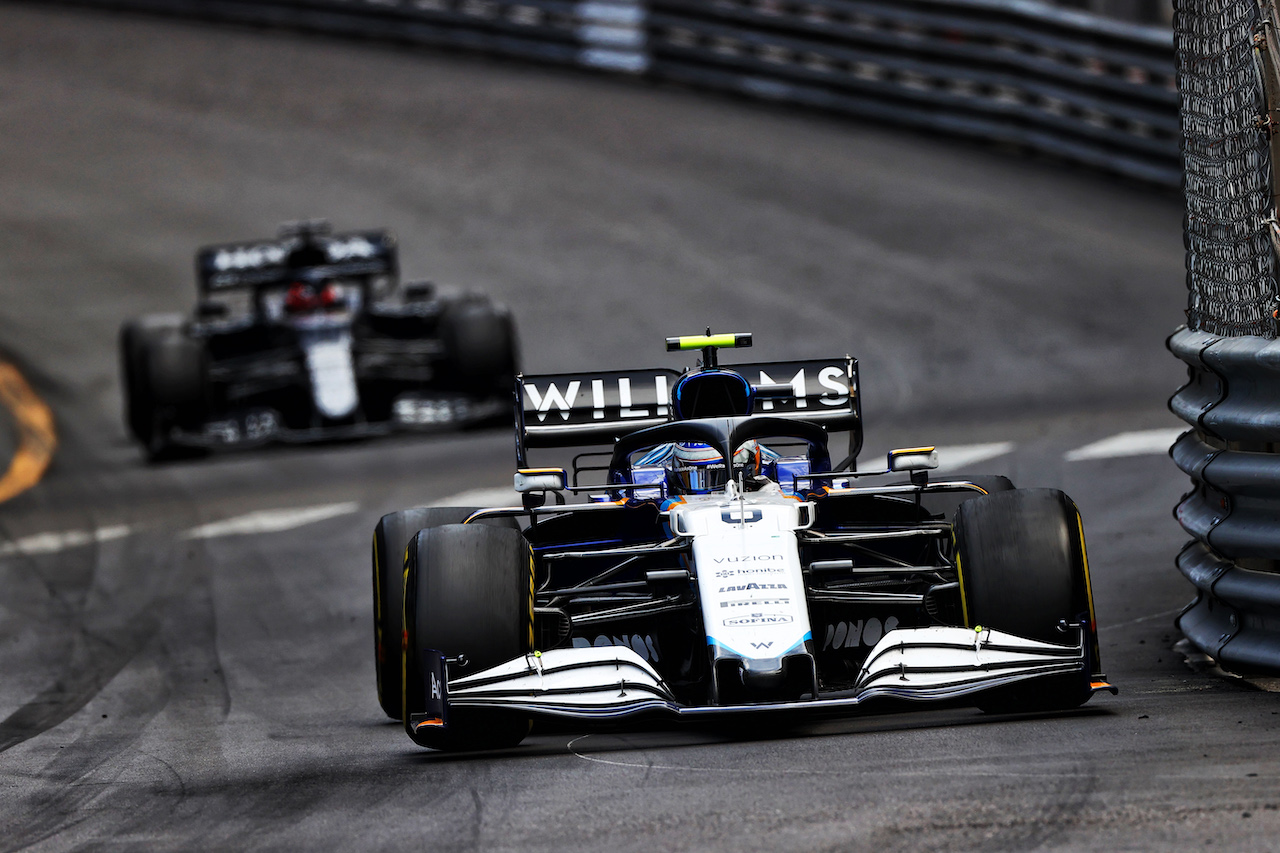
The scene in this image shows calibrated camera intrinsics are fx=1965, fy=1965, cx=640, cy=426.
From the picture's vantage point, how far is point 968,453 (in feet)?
48.5

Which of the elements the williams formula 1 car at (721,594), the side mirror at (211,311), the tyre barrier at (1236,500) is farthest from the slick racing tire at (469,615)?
the side mirror at (211,311)

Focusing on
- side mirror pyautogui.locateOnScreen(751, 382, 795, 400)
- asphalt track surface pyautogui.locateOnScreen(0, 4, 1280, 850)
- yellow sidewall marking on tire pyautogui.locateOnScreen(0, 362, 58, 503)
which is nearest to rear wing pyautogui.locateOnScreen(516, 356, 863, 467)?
side mirror pyautogui.locateOnScreen(751, 382, 795, 400)

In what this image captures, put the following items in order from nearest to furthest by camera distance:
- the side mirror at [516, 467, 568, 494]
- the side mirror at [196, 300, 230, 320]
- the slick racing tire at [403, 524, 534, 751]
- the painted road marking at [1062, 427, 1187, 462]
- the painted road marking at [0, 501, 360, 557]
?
1. the slick racing tire at [403, 524, 534, 751]
2. the side mirror at [516, 467, 568, 494]
3. the painted road marking at [0, 501, 360, 557]
4. the painted road marking at [1062, 427, 1187, 462]
5. the side mirror at [196, 300, 230, 320]

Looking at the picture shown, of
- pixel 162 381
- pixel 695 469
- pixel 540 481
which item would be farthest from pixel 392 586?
pixel 162 381

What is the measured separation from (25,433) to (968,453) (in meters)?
8.74

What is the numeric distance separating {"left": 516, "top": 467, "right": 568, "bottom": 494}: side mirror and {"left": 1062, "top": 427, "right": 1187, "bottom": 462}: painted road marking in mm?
6808

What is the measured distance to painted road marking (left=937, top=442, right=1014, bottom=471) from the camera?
14.4 m

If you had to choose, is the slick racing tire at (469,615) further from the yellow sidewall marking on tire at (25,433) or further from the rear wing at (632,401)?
the yellow sidewall marking on tire at (25,433)

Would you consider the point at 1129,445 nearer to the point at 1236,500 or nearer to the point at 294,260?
the point at 1236,500

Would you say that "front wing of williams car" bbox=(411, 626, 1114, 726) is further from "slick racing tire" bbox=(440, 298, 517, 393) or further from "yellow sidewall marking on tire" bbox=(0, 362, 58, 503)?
"slick racing tire" bbox=(440, 298, 517, 393)

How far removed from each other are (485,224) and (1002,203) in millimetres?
6086

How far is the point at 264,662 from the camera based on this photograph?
10414 millimetres

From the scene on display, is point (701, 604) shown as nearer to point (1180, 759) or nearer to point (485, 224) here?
point (1180, 759)

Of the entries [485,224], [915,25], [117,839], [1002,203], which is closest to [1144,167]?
[1002,203]
